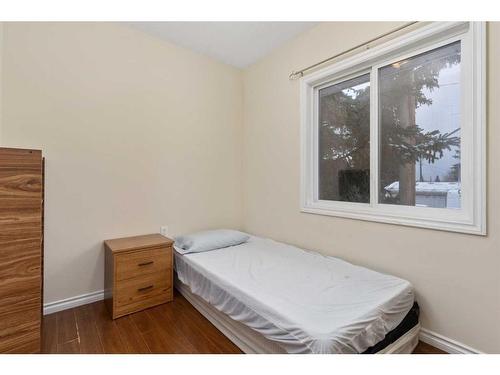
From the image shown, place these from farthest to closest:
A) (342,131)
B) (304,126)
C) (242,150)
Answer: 1. (242,150)
2. (304,126)
3. (342,131)

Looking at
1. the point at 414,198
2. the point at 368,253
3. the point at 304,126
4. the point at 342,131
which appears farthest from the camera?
the point at 304,126

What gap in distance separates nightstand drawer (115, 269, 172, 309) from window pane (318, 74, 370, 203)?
1.71m

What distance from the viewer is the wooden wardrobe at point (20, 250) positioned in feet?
4.43

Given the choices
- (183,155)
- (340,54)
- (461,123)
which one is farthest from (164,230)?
(461,123)

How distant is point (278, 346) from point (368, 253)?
107 centimetres

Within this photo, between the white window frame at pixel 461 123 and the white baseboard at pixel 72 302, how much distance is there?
7.00 ft

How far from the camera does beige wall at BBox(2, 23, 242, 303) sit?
193 centimetres

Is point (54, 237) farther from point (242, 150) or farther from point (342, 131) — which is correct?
point (342, 131)

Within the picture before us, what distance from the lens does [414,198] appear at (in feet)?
5.94

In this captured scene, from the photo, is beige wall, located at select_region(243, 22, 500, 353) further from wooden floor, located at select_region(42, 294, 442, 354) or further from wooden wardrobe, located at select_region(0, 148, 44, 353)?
wooden wardrobe, located at select_region(0, 148, 44, 353)

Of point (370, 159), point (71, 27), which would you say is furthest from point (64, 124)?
point (370, 159)

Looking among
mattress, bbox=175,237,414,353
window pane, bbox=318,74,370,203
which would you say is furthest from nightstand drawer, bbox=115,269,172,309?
window pane, bbox=318,74,370,203

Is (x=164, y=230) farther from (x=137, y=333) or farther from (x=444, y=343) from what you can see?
(x=444, y=343)

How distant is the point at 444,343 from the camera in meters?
1.57
